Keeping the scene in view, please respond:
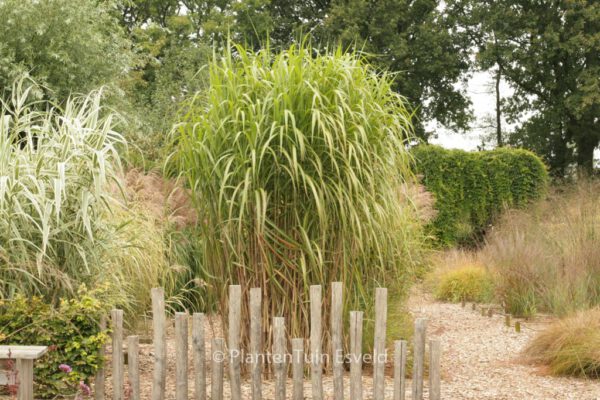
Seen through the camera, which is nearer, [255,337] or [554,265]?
[255,337]

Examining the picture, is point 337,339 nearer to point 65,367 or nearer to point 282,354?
point 282,354

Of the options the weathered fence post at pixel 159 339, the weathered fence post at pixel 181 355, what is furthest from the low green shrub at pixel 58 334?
the weathered fence post at pixel 181 355

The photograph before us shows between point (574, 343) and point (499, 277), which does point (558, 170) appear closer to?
point (499, 277)

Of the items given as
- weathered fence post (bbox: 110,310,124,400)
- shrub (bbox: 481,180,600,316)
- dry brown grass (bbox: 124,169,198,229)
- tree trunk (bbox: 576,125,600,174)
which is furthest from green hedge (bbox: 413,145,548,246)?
weathered fence post (bbox: 110,310,124,400)

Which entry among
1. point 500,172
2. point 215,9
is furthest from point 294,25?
point 500,172

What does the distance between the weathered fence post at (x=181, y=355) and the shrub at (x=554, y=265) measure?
3598 mm

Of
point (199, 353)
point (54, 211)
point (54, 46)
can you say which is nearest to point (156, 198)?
point (54, 211)

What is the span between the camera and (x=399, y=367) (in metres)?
3.74

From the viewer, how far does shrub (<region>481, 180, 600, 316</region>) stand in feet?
21.5

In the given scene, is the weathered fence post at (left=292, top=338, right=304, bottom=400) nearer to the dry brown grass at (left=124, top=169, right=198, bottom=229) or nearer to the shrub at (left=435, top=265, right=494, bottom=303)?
the dry brown grass at (left=124, top=169, right=198, bottom=229)

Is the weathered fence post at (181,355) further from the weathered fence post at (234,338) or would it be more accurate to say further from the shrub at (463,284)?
the shrub at (463,284)

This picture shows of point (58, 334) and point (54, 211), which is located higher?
point (54, 211)

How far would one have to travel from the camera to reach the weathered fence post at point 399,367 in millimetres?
3705

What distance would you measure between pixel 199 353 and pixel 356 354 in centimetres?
80
